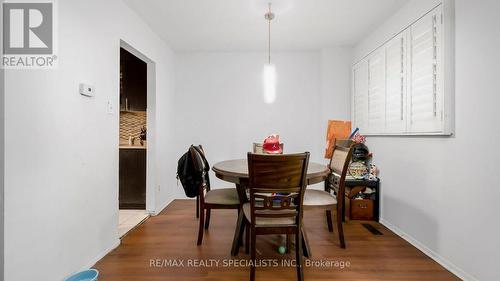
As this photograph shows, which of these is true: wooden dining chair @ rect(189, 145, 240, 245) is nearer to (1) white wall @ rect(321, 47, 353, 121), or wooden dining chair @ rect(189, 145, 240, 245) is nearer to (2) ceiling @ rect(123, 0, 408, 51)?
(2) ceiling @ rect(123, 0, 408, 51)

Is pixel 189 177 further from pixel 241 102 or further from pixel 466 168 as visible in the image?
pixel 466 168

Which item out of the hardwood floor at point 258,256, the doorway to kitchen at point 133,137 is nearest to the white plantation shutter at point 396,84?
the hardwood floor at point 258,256

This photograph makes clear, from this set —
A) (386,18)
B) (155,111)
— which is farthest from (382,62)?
(155,111)

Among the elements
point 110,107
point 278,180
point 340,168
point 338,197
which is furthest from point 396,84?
point 110,107

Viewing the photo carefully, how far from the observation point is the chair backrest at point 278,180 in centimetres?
156

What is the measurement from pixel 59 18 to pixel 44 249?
5.08ft

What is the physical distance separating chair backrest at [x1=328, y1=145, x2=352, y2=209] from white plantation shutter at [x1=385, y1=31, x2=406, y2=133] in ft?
2.25

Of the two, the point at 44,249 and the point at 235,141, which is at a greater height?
the point at 235,141

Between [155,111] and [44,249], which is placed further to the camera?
[155,111]

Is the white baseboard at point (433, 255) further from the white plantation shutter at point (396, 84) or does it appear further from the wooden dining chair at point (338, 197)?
the white plantation shutter at point (396, 84)

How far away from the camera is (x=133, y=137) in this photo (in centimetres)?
366

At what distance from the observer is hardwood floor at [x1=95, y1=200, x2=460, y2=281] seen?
185 cm

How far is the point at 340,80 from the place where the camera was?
385 cm

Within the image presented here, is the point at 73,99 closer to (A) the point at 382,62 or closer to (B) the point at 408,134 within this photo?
(B) the point at 408,134
